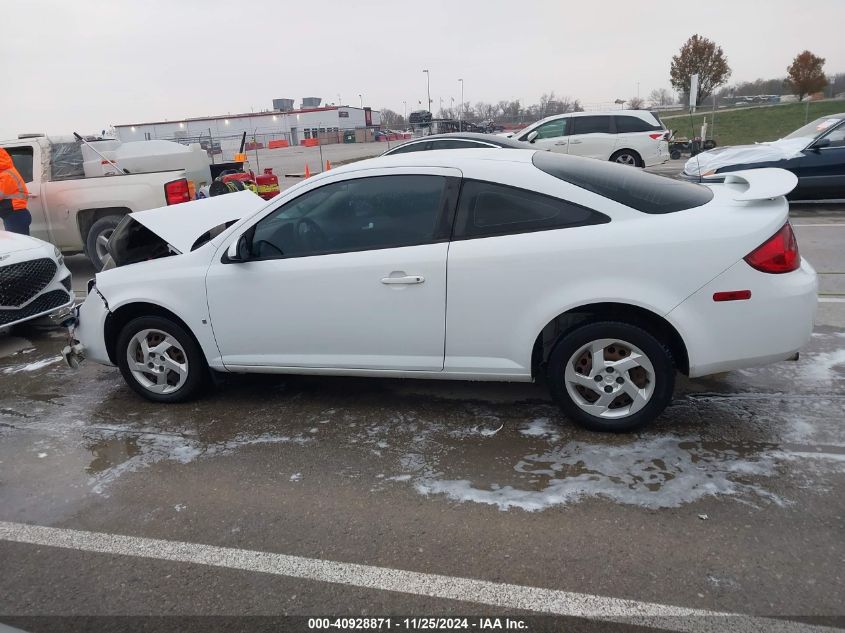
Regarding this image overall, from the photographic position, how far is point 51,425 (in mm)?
4508

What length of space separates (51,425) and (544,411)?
3.40 meters

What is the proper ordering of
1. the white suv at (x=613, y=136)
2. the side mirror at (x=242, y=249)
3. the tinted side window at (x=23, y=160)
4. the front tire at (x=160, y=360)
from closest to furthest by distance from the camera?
the side mirror at (x=242, y=249)
the front tire at (x=160, y=360)
the tinted side window at (x=23, y=160)
the white suv at (x=613, y=136)

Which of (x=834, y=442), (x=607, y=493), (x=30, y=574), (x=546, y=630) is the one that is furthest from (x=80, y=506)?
(x=834, y=442)

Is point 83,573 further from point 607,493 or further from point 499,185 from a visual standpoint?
point 499,185

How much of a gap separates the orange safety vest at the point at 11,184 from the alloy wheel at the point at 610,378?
Result: 25.7ft

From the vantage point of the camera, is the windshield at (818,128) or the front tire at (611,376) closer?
the front tire at (611,376)

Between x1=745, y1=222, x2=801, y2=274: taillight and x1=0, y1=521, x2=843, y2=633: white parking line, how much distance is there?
5.86 ft

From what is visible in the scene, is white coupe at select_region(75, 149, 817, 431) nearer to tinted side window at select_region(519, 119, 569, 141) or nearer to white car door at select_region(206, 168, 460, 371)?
white car door at select_region(206, 168, 460, 371)

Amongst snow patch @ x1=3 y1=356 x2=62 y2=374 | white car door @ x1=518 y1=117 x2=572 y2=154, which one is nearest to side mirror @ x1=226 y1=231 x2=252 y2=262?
snow patch @ x1=3 y1=356 x2=62 y2=374

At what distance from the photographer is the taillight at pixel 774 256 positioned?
338cm

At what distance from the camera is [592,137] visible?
1586cm

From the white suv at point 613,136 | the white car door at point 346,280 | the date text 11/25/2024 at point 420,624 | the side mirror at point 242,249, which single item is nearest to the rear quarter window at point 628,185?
the white car door at point 346,280

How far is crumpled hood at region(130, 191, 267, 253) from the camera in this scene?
4.52 m

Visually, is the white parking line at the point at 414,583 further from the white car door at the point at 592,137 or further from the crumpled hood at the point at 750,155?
the white car door at the point at 592,137
